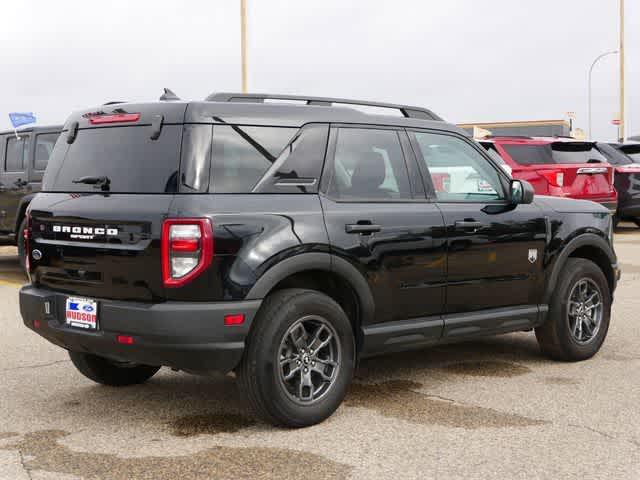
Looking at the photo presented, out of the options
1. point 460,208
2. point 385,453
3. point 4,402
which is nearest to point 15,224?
point 4,402

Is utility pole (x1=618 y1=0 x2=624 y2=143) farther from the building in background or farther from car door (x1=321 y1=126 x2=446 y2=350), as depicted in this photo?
car door (x1=321 y1=126 x2=446 y2=350)

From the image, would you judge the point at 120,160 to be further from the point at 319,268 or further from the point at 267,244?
the point at 319,268

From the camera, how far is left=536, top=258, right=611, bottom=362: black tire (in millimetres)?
6621

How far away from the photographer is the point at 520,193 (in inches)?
246

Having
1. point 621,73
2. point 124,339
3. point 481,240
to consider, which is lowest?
point 124,339

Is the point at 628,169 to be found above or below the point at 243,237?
above

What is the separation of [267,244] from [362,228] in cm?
70

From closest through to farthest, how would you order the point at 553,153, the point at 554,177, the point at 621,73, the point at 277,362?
the point at 277,362 < the point at 554,177 < the point at 553,153 < the point at 621,73

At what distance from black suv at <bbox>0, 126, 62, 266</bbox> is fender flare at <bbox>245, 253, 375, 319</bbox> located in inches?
287

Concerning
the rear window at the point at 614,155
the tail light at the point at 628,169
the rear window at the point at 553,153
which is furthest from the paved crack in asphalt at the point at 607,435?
the rear window at the point at 614,155

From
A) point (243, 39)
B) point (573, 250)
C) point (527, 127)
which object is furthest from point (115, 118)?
point (527, 127)

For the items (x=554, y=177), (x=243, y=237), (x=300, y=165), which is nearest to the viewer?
(x=243, y=237)

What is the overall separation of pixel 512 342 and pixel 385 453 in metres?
3.31

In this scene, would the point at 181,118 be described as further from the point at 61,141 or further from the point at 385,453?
the point at 385,453
